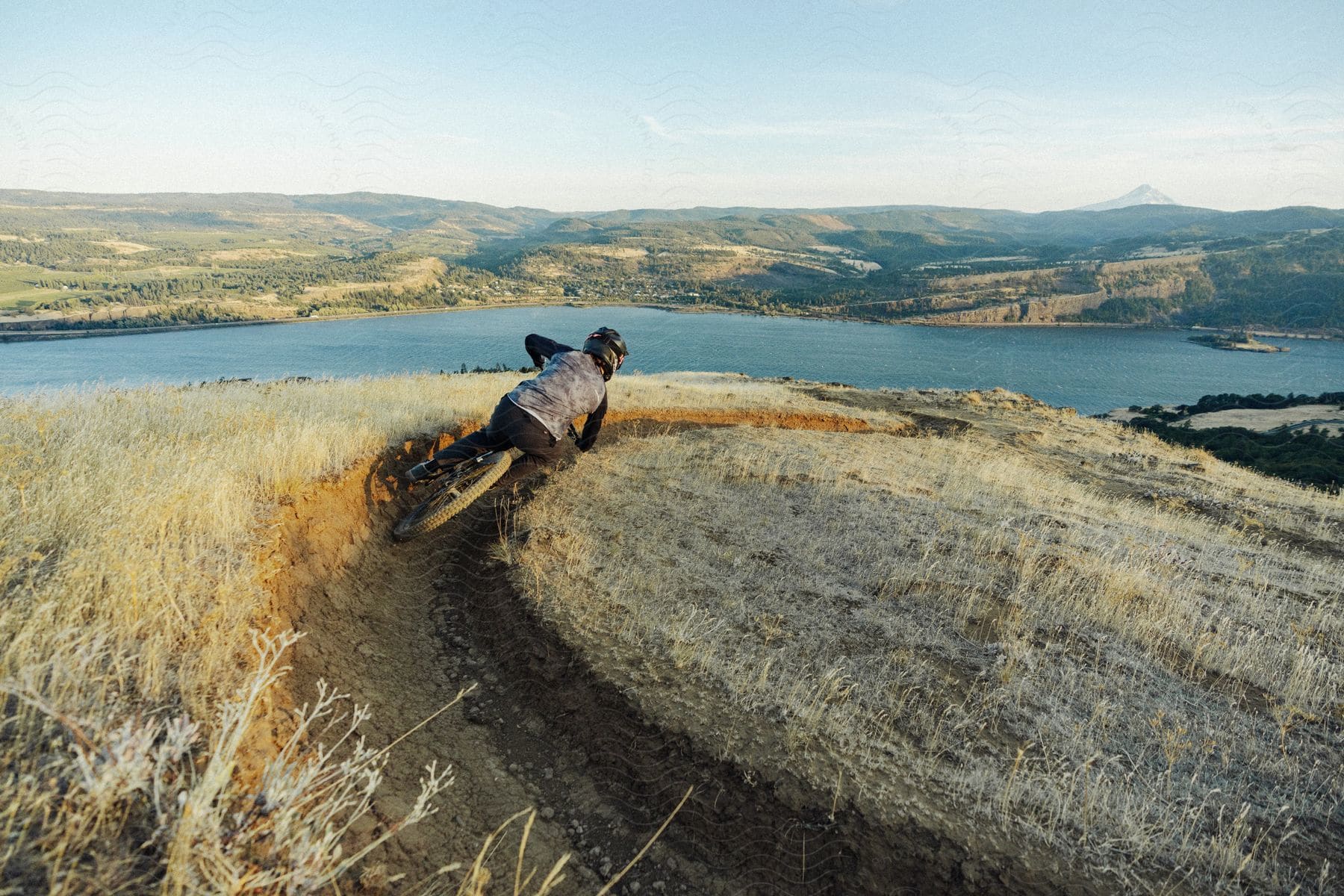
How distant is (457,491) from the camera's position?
23.1 ft

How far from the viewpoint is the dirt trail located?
3250 mm

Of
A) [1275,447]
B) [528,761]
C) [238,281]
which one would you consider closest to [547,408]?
[528,761]

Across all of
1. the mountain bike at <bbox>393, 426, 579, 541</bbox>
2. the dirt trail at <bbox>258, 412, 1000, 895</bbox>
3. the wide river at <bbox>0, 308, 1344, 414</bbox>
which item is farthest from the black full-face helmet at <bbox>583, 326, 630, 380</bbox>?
the wide river at <bbox>0, 308, 1344, 414</bbox>

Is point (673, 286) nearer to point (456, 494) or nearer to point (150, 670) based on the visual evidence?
point (456, 494)

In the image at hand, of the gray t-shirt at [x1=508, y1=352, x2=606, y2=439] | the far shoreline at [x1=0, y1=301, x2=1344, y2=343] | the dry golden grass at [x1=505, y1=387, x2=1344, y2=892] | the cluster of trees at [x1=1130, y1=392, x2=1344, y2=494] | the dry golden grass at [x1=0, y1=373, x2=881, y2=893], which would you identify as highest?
the far shoreline at [x1=0, y1=301, x2=1344, y2=343]

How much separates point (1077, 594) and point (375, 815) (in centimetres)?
774

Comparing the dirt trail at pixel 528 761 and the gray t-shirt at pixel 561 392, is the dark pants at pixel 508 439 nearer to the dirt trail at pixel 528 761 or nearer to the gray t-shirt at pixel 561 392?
the gray t-shirt at pixel 561 392

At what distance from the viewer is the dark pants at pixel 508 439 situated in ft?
22.4

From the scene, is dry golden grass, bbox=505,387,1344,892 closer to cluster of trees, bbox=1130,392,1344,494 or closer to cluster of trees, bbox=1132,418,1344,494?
cluster of trees, bbox=1132,418,1344,494

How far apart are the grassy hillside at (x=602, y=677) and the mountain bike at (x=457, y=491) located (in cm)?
35

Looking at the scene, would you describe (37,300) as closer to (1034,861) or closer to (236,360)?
(236,360)

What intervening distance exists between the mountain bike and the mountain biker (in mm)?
125

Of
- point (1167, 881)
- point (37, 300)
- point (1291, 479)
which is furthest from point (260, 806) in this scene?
point (37, 300)

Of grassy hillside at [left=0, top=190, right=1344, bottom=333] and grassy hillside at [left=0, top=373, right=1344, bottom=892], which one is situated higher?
grassy hillside at [left=0, top=190, right=1344, bottom=333]
